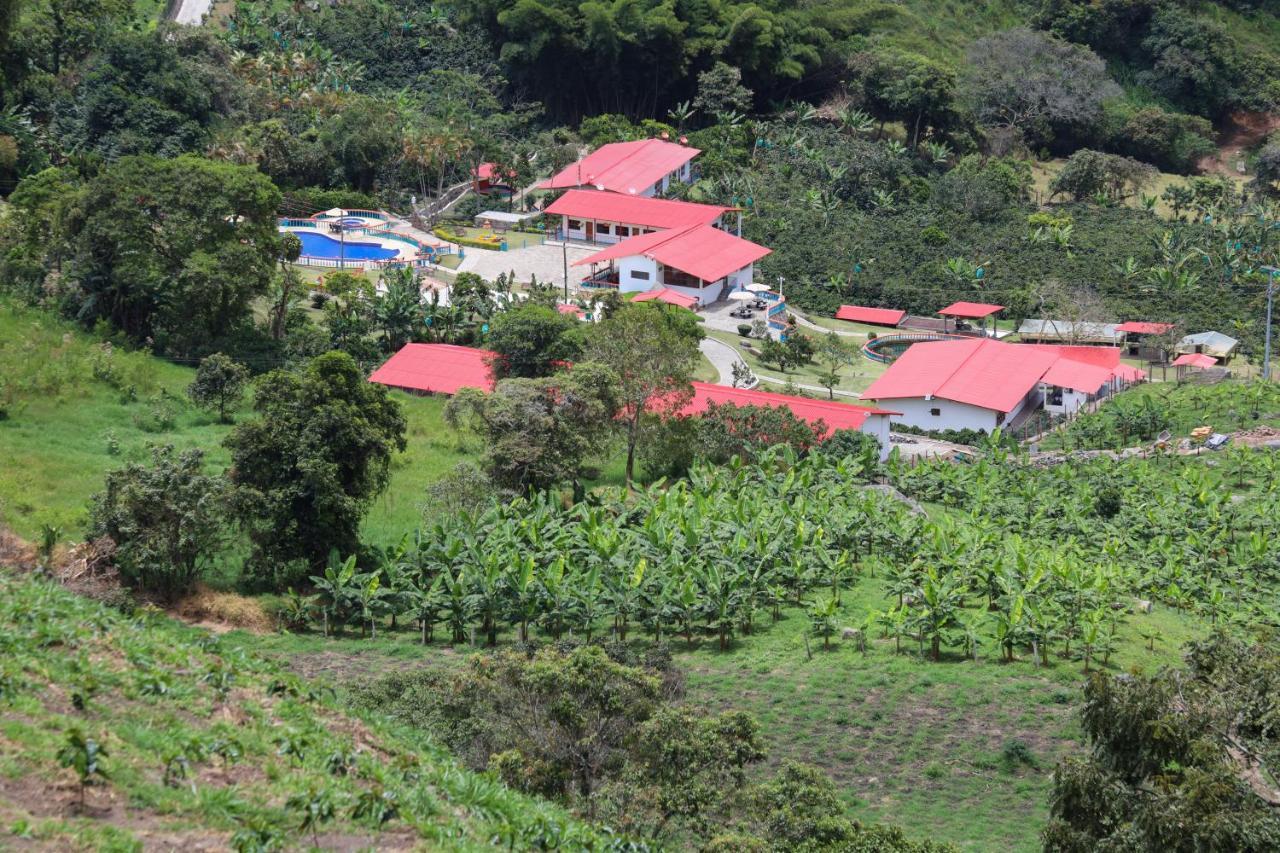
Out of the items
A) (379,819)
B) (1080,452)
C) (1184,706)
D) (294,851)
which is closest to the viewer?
(294,851)

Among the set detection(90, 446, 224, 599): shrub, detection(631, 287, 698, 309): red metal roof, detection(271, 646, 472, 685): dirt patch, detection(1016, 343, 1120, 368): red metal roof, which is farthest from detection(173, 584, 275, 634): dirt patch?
detection(1016, 343, 1120, 368): red metal roof

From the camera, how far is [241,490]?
32281 millimetres

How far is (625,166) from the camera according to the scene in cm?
7556

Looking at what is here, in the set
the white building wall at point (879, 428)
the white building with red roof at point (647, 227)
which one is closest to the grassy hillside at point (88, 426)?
the white building wall at point (879, 428)

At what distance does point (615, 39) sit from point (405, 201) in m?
16.6

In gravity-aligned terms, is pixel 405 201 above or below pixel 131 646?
above

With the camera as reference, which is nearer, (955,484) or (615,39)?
(955,484)

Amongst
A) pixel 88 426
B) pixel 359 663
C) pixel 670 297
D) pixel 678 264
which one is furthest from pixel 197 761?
pixel 678 264

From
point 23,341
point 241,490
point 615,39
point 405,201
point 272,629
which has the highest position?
point 615,39

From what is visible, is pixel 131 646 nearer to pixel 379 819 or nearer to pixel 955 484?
pixel 379 819

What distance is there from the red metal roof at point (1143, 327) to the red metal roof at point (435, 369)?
28.8m

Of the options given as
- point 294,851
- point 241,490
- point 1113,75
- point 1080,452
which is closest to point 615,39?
point 1113,75

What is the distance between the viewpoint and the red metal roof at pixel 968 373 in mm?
53469

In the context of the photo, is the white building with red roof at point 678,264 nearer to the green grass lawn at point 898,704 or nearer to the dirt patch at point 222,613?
the green grass lawn at point 898,704
